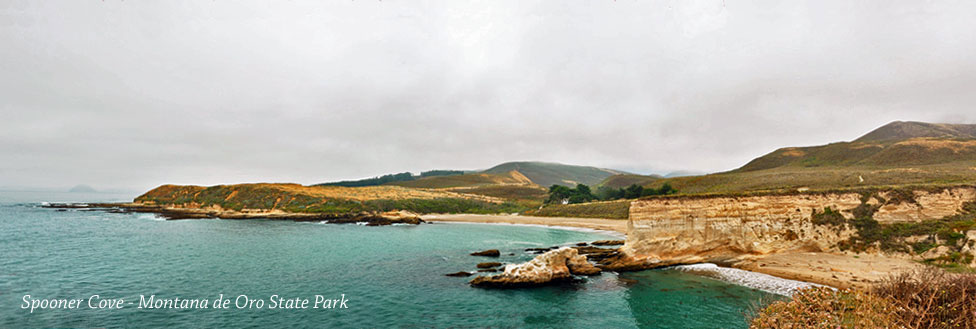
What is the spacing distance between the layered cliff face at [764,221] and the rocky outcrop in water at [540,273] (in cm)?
413

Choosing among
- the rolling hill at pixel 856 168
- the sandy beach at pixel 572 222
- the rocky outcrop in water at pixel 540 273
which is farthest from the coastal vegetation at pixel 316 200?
the rocky outcrop in water at pixel 540 273

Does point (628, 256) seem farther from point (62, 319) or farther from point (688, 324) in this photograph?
point (62, 319)

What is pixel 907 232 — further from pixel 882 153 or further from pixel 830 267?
pixel 882 153

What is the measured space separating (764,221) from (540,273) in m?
15.9

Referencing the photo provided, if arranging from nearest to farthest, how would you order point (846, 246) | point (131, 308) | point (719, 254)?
point (131, 308) → point (846, 246) → point (719, 254)

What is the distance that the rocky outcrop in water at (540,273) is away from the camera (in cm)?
2088

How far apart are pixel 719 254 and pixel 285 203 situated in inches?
3504

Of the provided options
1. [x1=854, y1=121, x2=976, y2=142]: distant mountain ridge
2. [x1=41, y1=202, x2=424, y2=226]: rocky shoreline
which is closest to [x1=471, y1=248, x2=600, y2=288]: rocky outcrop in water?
[x1=41, y1=202, x2=424, y2=226]: rocky shoreline

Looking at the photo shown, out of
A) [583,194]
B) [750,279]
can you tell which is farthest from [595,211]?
[750,279]

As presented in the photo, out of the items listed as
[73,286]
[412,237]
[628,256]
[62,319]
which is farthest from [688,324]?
[412,237]

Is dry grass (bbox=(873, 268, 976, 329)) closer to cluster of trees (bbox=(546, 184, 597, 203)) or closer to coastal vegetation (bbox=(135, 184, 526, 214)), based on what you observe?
coastal vegetation (bbox=(135, 184, 526, 214))

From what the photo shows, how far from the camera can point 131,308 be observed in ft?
51.6

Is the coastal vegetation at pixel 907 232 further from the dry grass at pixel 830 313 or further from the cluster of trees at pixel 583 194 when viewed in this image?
the cluster of trees at pixel 583 194

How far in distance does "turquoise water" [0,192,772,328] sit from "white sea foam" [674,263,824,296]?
106 cm
